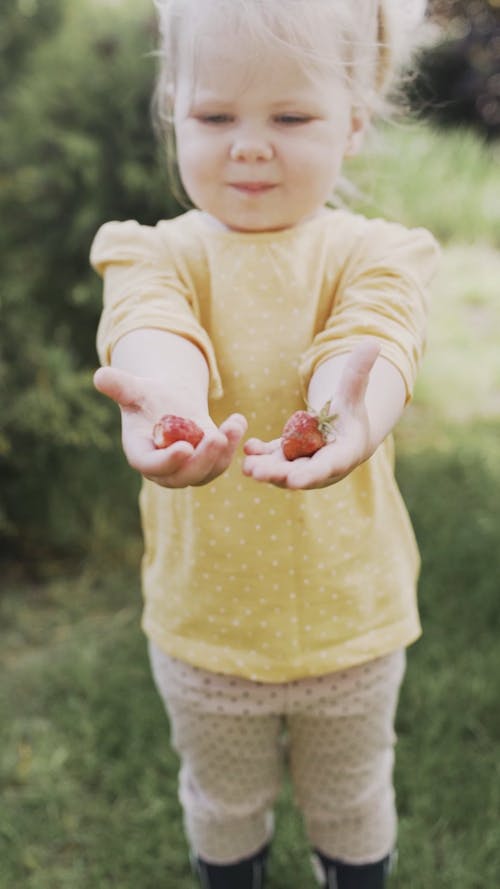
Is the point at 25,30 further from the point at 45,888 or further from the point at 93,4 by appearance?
the point at 45,888

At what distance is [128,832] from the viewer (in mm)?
2500

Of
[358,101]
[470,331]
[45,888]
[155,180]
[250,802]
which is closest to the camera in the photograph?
[358,101]

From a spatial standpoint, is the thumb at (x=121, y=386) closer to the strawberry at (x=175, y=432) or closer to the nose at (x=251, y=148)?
the strawberry at (x=175, y=432)

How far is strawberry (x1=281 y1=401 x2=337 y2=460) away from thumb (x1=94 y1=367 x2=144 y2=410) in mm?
197

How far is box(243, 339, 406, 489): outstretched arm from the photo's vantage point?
1188mm

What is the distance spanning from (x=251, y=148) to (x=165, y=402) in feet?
1.33

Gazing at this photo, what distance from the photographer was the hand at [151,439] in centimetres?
118

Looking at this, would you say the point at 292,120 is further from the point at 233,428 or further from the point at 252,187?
the point at 233,428

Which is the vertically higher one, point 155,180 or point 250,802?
point 155,180

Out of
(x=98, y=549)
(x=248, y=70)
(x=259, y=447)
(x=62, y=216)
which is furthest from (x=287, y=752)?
(x=62, y=216)

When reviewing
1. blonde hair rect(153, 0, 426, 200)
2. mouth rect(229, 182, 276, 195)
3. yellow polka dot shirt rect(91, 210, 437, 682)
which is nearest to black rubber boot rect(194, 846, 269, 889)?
yellow polka dot shirt rect(91, 210, 437, 682)

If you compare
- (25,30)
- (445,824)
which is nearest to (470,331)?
(25,30)

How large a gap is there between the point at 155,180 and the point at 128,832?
2.04m

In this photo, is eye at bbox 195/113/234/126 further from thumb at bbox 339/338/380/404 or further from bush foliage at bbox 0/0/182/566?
bush foliage at bbox 0/0/182/566
